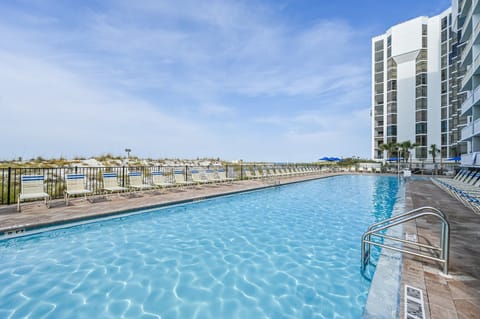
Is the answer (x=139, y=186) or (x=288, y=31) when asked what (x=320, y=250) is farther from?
(x=288, y=31)

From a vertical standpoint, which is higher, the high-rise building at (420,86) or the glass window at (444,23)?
the glass window at (444,23)

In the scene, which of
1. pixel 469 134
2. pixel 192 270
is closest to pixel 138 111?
pixel 192 270

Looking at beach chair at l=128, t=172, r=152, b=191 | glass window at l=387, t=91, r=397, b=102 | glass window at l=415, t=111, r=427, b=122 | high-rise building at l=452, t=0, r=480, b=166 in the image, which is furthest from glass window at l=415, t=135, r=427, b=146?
beach chair at l=128, t=172, r=152, b=191

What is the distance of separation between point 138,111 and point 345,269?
20215mm

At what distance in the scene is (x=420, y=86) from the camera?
3488cm

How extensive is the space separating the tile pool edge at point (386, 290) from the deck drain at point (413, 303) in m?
0.08

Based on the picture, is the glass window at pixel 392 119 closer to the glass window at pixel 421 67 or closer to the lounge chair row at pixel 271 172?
the glass window at pixel 421 67

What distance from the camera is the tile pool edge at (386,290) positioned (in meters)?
2.23

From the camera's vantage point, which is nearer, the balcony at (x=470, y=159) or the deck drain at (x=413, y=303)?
the deck drain at (x=413, y=303)

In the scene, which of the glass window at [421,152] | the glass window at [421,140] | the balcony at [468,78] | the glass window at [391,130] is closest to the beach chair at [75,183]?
the balcony at [468,78]

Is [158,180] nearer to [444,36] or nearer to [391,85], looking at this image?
[391,85]

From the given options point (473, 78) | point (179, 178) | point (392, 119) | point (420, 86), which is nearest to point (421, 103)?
point (420, 86)

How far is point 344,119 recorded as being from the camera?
3167 cm

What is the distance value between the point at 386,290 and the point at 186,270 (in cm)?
264
